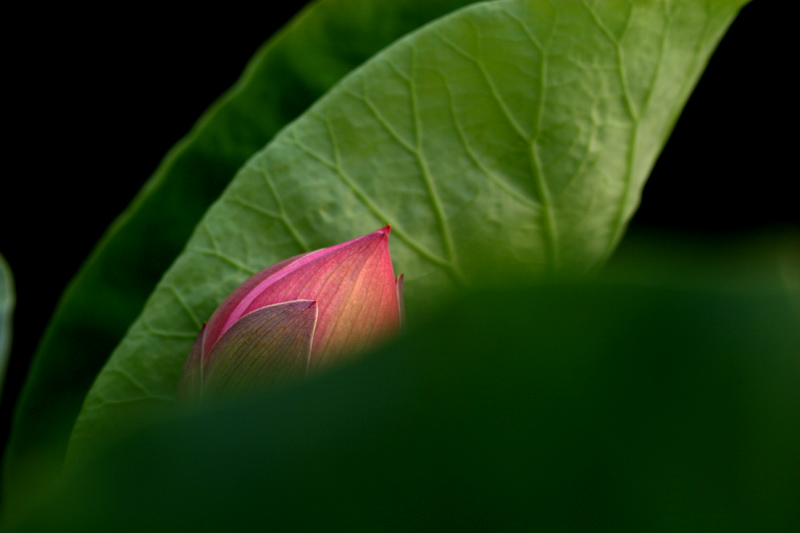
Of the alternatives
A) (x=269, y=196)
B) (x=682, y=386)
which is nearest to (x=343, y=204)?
(x=269, y=196)

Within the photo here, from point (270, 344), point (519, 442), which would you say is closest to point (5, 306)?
point (270, 344)

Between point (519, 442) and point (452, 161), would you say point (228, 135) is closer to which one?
point (452, 161)

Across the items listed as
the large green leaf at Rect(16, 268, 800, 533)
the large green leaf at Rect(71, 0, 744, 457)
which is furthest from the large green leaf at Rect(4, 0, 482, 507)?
the large green leaf at Rect(16, 268, 800, 533)

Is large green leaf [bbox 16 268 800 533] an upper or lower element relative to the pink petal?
upper

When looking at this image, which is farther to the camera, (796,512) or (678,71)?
(678,71)

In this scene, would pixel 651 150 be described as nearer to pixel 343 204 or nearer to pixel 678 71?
pixel 678 71

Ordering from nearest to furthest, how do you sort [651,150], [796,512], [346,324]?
1. [796,512]
2. [346,324]
3. [651,150]

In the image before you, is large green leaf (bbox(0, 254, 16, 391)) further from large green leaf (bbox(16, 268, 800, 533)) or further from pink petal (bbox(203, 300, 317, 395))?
large green leaf (bbox(16, 268, 800, 533))
